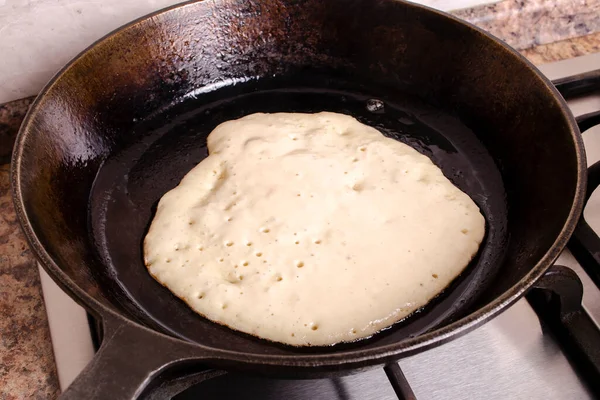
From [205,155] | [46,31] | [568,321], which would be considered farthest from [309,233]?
[46,31]

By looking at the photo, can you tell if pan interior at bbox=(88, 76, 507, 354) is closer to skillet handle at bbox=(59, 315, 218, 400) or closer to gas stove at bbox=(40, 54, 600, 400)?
gas stove at bbox=(40, 54, 600, 400)

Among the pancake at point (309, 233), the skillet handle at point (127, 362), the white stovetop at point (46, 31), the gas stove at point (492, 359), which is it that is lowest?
the gas stove at point (492, 359)

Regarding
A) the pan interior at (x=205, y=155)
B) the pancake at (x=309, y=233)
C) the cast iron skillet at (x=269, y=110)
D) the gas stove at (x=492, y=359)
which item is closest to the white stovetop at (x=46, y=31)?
the cast iron skillet at (x=269, y=110)

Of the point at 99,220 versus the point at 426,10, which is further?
the point at 426,10

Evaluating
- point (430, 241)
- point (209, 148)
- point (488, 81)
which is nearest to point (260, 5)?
point (209, 148)

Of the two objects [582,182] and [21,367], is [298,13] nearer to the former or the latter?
[582,182]

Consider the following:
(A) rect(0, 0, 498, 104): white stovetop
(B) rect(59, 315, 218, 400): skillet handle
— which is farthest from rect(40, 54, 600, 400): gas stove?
(A) rect(0, 0, 498, 104): white stovetop

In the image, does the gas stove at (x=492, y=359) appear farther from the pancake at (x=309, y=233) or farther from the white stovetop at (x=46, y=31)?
the white stovetop at (x=46, y=31)
